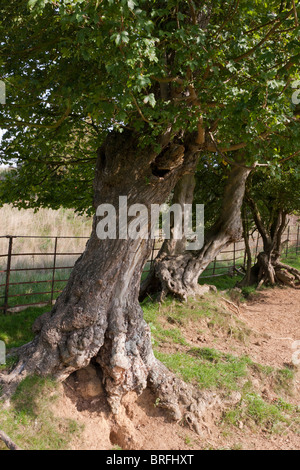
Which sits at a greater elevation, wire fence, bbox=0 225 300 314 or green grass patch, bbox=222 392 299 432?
wire fence, bbox=0 225 300 314

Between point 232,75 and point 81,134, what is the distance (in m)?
3.84

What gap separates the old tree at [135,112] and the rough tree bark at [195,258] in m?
2.92

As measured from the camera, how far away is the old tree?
15.0 feet

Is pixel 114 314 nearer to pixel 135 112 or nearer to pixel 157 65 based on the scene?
pixel 135 112

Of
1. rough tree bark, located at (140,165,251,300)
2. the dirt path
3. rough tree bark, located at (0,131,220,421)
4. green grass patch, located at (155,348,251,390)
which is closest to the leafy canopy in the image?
rough tree bark, located at (0,131,220,421)

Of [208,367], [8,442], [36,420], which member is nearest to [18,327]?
[36,420]

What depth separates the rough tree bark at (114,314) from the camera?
514 centimetres

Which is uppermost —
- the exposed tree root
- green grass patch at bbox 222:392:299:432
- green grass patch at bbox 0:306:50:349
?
green grass patch at bbox 0:306:50:349

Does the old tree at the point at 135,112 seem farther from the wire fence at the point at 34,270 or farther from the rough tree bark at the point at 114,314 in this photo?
the wire fence at the point at 34,270

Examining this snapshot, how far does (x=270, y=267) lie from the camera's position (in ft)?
43.9

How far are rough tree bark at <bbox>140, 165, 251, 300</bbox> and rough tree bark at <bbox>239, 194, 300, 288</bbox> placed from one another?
351 centimetres

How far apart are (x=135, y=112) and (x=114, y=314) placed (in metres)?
2.67

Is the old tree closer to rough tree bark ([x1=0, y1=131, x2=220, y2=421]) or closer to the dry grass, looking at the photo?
rough tree bark ([x1=0, y1=131, x2=220, y2=421])
